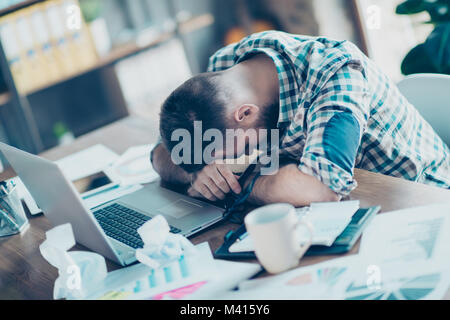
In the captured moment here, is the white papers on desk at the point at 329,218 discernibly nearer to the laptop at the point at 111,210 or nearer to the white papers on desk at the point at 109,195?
the laptop at the point at 111,210

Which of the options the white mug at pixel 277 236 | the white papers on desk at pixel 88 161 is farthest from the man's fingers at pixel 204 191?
the white papers on desk at pixel 88 161

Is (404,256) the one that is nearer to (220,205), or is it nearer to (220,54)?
(220,205)

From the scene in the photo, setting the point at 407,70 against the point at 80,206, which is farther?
the point at 407,70

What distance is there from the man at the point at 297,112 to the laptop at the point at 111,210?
68 millimetres

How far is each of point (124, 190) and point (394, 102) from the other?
74cm

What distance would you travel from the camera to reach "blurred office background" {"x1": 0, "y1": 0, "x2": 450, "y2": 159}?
2.81m

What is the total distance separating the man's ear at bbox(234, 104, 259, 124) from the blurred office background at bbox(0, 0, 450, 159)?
1.88m

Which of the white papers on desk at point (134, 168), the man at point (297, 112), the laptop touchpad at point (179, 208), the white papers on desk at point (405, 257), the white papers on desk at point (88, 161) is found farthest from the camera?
the white papers on desk at point (88, 161)

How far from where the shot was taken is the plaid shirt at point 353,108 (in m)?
1.10

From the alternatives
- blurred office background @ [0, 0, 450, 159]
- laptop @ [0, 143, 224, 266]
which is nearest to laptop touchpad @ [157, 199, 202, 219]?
laptop @ [0, 143, 224, 266]

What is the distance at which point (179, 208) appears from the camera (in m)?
1.22

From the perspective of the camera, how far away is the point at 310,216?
3.13ft

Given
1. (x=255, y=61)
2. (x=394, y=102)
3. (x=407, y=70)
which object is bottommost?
(x=407, y=70)
